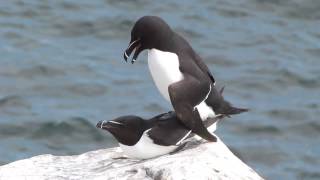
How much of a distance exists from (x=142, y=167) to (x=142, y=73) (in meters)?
5.51

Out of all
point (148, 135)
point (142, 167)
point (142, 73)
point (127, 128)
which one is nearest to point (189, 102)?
point (148, 135)

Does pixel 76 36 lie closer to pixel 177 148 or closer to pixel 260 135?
pixel 260 135

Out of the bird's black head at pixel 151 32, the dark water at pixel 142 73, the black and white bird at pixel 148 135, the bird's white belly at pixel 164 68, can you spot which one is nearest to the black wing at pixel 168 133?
the black and white bird at pixel 148 135

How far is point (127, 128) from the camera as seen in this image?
716 cm

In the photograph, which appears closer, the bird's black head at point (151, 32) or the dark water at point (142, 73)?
the bird's black head at point (151, 32)

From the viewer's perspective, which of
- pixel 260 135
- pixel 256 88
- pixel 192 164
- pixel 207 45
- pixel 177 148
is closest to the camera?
pixel 192 164

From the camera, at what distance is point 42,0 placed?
14.5 meters

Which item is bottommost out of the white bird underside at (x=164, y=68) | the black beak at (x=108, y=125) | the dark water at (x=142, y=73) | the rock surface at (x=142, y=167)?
the dark water at (x=142, y=73)

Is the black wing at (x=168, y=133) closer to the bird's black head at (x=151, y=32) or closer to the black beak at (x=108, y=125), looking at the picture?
the black beak at (x=108, y=125)

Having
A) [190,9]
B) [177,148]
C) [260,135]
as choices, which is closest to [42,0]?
[190,9]

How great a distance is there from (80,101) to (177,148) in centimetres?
460

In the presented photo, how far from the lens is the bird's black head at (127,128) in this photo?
7145 mm

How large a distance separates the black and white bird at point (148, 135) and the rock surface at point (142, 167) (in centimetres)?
8

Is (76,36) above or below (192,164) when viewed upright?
below
